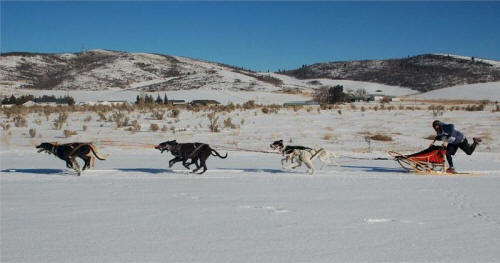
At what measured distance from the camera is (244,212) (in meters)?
6.48

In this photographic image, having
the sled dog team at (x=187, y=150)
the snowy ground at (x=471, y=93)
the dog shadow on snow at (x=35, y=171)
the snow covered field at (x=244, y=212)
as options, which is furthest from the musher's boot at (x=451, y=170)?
the snowy ground at (x=471, y=93)

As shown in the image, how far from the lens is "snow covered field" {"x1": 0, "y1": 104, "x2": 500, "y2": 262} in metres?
4.74

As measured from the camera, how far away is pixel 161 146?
1001 centimetres

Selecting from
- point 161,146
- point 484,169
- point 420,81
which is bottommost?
point 484,169

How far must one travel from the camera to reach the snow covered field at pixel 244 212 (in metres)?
4.74

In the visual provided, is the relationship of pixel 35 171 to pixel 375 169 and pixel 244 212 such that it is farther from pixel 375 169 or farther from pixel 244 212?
pixel 375 169

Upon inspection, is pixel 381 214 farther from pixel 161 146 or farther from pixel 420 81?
pixel 420 81

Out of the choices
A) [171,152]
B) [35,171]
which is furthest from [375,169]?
[35,171]

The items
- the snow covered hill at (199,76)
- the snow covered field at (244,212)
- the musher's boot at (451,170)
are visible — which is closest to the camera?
the snow covered field at (244,212)

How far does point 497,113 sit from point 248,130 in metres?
14.4

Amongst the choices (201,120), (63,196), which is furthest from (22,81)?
(63,196)

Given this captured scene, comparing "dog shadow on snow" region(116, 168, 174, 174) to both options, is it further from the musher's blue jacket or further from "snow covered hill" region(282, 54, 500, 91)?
"snow covered hill" region(282, 54, 500, 91)

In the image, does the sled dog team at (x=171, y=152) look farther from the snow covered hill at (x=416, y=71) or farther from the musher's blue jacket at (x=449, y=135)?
the snow covered hill at (x=416, y=71)

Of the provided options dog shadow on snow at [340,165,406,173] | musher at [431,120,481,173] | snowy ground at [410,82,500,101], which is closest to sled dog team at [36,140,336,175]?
dog shadow on snow at [340,165,406,173]
